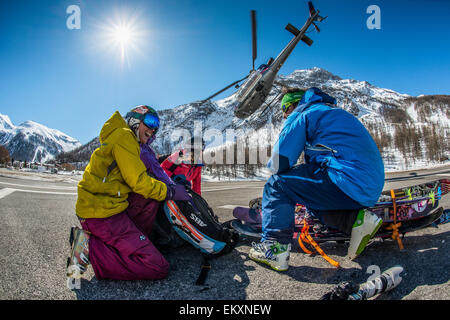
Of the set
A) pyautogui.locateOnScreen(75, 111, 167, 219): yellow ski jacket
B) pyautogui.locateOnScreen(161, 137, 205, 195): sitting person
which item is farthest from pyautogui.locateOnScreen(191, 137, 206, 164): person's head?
pyautogui.locateOnScreen(75, 111, 167, 219): yellow ski jacket

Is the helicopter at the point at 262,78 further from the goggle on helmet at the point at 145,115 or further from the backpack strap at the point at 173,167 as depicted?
the goggle on helmet at the point at 145,115

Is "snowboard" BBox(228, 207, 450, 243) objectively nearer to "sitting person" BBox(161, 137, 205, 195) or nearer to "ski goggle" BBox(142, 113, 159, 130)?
"ski goggle" BBox(142, 113, 159, 130)

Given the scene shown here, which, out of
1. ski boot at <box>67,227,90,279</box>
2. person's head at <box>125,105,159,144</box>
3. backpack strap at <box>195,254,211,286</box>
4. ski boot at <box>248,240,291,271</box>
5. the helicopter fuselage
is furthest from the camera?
the helicopter fuselage

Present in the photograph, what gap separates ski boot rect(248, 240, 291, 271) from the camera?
1.97 meters

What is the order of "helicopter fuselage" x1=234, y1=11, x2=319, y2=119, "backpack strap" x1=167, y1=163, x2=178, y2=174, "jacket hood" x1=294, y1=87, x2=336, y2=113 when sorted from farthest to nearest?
"helicopter fuselage" x1=234, y1=11, x2=319, y2=119 < "backpack strap" x1=167, y1=163, x2=178, y2=174 < "jacket hood" x1=294, y1=87, x2=336, y2=113

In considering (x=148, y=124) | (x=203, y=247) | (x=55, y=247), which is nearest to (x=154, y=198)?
(x=203, y=247)

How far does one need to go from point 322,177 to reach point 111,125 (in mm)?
2089

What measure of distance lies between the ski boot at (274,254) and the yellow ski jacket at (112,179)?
3.78 feet

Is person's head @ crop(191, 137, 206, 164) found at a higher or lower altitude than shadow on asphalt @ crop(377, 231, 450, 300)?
higher

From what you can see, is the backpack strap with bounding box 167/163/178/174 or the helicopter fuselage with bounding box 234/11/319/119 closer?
the backpack strap with bounding box 167/163/178/174

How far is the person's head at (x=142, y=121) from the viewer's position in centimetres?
249

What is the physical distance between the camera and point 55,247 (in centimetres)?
242

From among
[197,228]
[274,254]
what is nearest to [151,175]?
[197,228]

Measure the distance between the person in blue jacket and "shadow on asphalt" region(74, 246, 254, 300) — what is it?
0.39 metres
